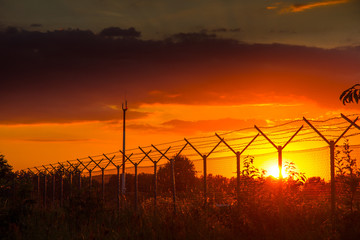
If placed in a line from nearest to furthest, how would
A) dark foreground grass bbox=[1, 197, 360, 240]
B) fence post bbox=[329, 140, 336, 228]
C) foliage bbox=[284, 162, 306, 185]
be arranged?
dark foreground grass bbox=[1, 197, 360, 240], fence post bbox=[329, 140, 336, 228], foliage bbox=[284, 162, 306, 185]

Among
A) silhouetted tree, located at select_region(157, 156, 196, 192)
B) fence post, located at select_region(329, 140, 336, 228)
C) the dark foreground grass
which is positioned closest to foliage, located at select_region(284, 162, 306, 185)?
the dark foreground grass

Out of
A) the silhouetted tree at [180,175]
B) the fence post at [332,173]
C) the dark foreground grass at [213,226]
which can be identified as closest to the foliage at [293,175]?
the dark foreground grass at [213,226]

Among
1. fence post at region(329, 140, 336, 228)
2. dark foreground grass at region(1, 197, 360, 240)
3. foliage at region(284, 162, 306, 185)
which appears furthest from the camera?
foliage at region(284, 162, 306, 185)

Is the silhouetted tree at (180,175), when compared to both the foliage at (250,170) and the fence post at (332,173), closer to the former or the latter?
the foliage at (250,170)

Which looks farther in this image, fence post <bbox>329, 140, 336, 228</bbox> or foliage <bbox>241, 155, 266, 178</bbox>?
foliage <bbox>241, 155, 266, 178</bbox>

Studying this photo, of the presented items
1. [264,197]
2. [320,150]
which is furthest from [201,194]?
[320,150]

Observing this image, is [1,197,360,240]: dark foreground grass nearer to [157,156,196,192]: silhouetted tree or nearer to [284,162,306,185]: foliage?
[284,162,306,185]: foliage

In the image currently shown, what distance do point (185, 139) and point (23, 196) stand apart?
6.10 metres

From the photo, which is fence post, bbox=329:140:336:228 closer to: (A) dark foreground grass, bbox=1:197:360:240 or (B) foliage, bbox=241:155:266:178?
(A) dark foreground grass, bbox=1:197:360:240

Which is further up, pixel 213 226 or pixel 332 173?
pixel 332 173

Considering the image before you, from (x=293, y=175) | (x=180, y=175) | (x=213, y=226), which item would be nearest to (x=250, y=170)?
(x=293, y=175)

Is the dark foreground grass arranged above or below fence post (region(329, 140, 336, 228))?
below

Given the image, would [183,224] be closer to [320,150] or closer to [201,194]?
[320,150]

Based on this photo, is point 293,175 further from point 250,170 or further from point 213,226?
point 213,226
